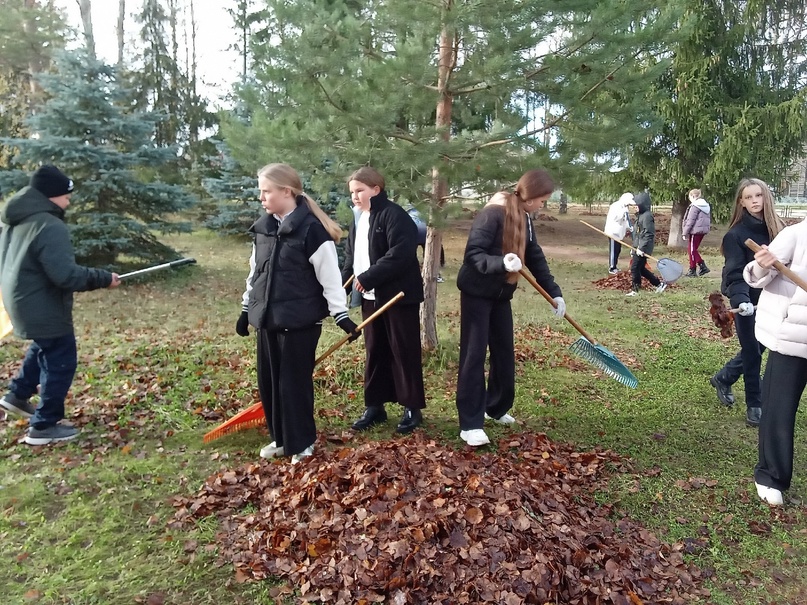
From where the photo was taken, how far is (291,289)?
3727mm

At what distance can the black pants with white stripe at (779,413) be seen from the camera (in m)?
3.56

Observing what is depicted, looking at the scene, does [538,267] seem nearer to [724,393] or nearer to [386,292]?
[386,292]

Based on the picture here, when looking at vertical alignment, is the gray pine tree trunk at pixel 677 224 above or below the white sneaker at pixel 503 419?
above

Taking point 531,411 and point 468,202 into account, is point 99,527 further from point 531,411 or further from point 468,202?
point 468,202

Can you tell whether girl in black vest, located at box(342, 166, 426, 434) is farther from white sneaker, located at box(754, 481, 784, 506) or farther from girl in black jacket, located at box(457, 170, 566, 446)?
white sneaker, located at box(754, 481, 784, 506)

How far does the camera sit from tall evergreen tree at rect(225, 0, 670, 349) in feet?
15.6

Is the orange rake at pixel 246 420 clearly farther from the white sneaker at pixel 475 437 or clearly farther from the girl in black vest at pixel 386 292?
the white sneaker at pixel 475 437

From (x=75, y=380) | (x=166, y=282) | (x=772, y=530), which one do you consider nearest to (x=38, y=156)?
(x=166, y=282)

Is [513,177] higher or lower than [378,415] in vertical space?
higher

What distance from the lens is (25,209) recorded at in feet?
13.5

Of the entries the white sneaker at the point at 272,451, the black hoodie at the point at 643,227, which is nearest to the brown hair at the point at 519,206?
the white sneaker at the point at 272,451

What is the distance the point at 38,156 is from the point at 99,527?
8.14 metres

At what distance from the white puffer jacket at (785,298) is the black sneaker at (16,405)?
4981 millimetres

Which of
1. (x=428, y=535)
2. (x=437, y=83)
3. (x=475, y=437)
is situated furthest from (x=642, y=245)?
(x=428, y=535)
